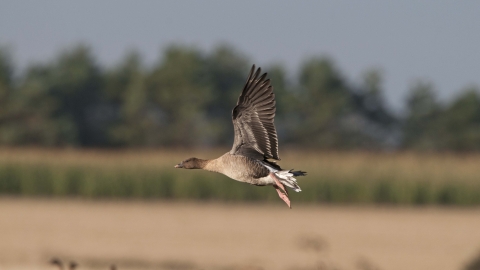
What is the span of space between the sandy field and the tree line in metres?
28.8

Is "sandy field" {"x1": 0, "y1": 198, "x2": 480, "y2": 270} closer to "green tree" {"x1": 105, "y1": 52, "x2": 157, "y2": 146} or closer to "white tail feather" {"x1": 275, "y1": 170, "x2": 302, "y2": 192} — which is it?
"white tail feather" {"x1": 275, "y1": 170, "x2": 302, "y2": 192}

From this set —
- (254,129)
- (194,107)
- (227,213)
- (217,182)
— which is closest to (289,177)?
(254,129)

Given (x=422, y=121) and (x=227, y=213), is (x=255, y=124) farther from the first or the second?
(x=422, y=121)

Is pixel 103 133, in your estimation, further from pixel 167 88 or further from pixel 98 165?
pixel 98 165

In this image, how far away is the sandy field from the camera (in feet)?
62.3

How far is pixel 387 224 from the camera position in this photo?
25.4m

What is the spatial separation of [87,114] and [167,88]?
5.66 metres

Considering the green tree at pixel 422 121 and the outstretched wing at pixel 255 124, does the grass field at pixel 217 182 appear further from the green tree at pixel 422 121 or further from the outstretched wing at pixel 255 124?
the green tree at pixel 422 121

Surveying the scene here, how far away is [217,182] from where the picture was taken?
28.8 meters

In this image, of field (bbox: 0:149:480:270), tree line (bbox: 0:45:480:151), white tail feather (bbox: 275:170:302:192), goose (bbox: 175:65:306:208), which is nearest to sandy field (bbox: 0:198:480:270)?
field (bbox: 0:149:480:270)

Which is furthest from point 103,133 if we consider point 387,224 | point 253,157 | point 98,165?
point 253,157

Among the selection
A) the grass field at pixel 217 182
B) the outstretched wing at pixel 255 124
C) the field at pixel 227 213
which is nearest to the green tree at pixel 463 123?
the field at pixel 227 213

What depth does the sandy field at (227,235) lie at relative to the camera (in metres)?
19.0

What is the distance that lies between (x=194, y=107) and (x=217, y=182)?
108ft
